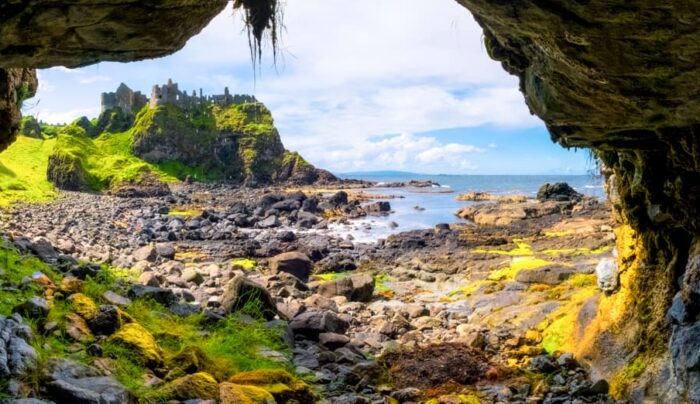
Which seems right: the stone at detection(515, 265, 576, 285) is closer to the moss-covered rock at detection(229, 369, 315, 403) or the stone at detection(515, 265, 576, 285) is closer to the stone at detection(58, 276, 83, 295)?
the moss-covered rock at detection(229, 369, 315, 403)

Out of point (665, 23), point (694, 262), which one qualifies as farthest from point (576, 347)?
point (665, 23)

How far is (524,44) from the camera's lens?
564 cm

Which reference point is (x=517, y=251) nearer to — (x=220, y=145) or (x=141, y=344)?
(x=141, y=344)

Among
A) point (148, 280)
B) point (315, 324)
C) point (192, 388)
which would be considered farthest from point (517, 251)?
point (192, 388)

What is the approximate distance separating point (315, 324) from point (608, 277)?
6204mm

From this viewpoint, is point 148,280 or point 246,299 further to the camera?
point 148,280

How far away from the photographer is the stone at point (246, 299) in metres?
12.5

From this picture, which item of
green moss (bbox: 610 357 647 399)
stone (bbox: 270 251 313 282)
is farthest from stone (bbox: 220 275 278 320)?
→ stone (bbox: 270 251 313 282)

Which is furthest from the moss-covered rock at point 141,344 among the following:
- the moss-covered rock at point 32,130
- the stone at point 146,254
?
the moss-covered rock at point 32,130

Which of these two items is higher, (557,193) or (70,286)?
(557,193)

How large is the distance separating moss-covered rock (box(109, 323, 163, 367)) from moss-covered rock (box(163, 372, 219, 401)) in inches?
31.1

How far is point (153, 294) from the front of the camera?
1177cm

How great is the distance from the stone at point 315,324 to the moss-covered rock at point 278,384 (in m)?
3.81

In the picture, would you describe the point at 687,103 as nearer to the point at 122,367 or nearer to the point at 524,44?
the point at 524,44
